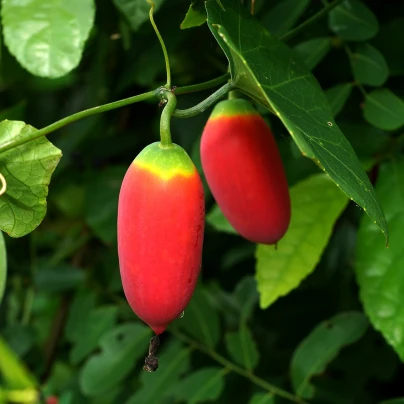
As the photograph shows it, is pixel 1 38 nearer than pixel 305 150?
No

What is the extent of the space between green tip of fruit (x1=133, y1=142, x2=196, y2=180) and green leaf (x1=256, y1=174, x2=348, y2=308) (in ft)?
1.04

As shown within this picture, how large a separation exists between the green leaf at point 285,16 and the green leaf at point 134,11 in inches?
5.7

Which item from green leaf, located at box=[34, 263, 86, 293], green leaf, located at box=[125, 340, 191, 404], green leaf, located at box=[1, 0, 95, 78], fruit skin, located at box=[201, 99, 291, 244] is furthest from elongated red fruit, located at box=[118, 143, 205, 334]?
green leaf, located at box=[34, 263, 86, 293]

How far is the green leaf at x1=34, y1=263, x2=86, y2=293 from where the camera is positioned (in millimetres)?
1374

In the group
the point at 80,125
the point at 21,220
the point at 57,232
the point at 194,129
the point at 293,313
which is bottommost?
the point at 57,232

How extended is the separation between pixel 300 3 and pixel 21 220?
42 centimetres

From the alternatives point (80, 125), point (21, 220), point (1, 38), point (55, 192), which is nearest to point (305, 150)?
point (21, 220)

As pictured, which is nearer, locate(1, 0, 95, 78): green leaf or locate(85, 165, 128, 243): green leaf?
locate(1, 0, 95, 78): green leaf

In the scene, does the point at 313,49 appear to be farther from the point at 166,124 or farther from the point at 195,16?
the point at 166,124

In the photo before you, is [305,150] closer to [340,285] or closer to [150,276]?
[150,276]

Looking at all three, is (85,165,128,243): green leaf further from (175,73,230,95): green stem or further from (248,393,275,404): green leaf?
(175,73,230,95): green stem

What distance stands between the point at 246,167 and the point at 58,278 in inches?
31.3

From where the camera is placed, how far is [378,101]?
870mm

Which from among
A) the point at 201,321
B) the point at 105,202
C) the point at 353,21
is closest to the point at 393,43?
the point at 353,21
